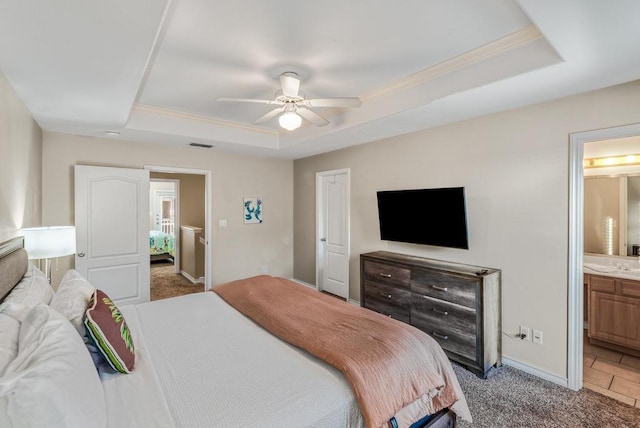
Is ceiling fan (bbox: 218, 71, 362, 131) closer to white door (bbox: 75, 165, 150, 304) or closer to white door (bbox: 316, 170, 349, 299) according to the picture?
white door (bbox: 316, 170, 349, 299)

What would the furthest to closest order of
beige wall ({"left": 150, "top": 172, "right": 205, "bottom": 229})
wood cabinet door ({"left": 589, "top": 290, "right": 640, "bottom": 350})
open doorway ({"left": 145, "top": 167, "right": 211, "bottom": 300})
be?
beige wall ({"left": 150, "top": 172, "right": 205, "bottom": 229}), open doorway ({"left": 145, "top": 167, "right": 211, "bottom": 300}), wood cabinet door ({"left": 589, "top": 290, "right": 640, "bottom": 350})

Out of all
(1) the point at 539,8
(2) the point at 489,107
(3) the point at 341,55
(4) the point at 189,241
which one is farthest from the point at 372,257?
(4) the point at 189,241

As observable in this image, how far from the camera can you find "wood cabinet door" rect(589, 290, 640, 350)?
2.87m

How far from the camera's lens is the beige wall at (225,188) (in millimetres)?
3598

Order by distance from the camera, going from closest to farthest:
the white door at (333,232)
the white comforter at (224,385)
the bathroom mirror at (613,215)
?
the white comforter at (224,385)
the bathroom mirror at (613,215)
the white door at (333,232)

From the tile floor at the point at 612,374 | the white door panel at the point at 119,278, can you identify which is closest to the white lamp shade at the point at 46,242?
the white door panel at the point at 119,278

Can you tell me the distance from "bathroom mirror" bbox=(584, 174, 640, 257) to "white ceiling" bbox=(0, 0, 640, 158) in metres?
1.96

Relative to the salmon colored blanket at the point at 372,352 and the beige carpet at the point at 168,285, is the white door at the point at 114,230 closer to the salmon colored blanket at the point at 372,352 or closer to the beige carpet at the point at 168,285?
the beige carpet at the point at 168,285

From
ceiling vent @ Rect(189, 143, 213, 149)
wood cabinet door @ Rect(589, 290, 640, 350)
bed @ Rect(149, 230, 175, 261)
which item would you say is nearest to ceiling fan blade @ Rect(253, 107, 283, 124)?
ceiling vent @ Rect(189, 143, 213, 149)

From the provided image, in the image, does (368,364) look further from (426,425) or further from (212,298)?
(212,298)

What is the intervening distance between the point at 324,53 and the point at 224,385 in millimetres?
2185

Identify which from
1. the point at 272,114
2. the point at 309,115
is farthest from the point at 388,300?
the point at 272,114

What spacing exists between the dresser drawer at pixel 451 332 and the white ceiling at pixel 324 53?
1.92 m

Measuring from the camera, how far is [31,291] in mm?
1691
